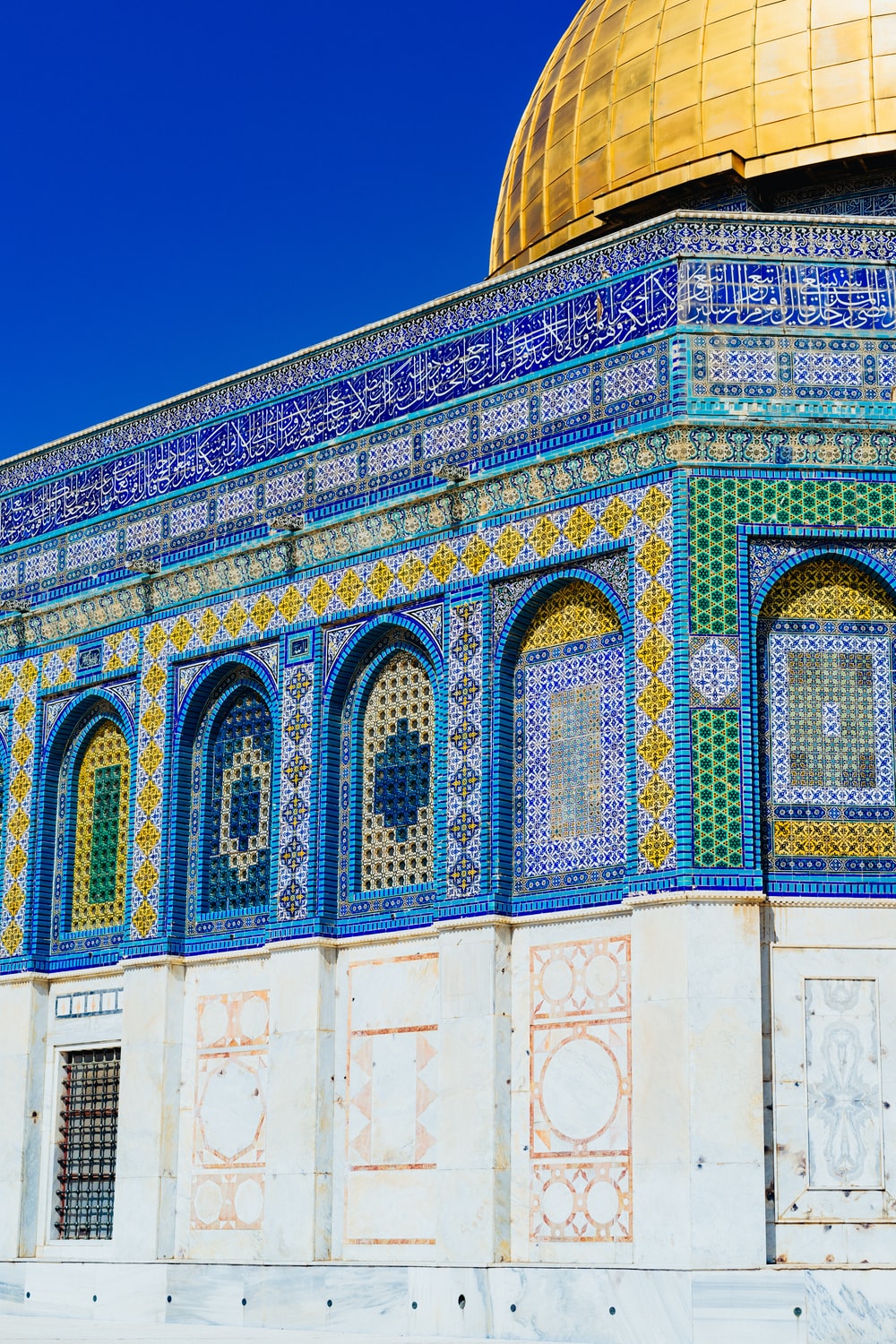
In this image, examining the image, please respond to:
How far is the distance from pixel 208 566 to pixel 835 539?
5.37 metres

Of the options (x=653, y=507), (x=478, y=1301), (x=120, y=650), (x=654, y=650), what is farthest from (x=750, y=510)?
(x=120, y=650)

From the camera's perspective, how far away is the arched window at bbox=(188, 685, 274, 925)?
52.3 feet

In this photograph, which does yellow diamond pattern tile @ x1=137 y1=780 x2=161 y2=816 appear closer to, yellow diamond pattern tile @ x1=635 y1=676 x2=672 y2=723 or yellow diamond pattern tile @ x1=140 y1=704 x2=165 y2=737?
yellow diamond pattern tile @ x1=140 y1=704 x2=165 y2=737

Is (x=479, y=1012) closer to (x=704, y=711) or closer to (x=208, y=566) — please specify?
(x=704, y=711)

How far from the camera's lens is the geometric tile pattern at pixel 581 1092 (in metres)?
13.0

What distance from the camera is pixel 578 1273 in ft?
41.5

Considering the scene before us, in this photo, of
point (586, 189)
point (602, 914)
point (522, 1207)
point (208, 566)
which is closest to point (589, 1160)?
point (522, 1207)

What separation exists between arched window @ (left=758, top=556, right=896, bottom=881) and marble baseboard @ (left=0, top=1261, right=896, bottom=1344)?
254 centimetres

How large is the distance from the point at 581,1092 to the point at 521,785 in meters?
2.12

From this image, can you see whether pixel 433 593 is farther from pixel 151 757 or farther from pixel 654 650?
pixel 151 757

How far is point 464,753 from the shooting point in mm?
14344

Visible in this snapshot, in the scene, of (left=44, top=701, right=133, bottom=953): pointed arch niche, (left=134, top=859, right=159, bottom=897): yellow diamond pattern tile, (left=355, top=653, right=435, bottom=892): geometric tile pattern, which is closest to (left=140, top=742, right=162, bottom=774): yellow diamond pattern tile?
(left=44, top=701, right=133, bottom=953): pointed arch niche

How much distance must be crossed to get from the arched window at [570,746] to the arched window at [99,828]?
13.8ft

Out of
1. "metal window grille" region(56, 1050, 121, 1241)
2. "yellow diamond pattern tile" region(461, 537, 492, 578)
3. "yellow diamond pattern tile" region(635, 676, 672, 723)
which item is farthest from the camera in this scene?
"metal window grille" region(56, 1050, 121, 1241)
